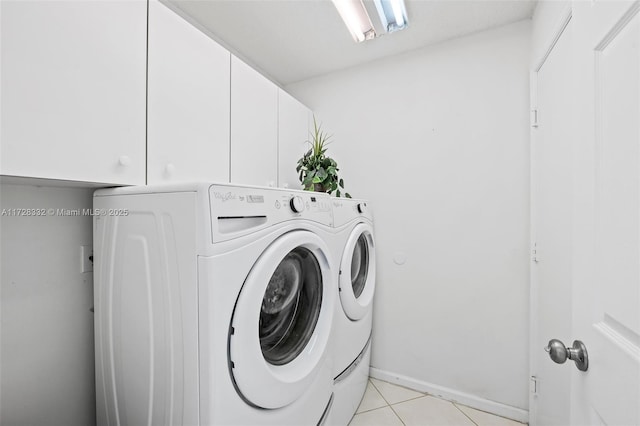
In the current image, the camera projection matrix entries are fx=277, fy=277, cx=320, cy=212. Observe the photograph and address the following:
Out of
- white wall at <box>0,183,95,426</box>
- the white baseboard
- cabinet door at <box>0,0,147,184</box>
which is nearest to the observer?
cabinet door at <box>0,0,147,184</box>

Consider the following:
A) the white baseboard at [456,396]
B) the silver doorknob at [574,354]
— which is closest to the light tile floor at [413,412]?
the white baseboard at [456,396]

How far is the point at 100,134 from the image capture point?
870mm

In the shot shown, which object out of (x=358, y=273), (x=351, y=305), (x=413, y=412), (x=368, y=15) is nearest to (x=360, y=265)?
(x=358, y=273)

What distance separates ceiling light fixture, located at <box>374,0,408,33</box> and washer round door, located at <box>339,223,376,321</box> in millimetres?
1183

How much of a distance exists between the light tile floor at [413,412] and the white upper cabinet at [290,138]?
4.82 feet

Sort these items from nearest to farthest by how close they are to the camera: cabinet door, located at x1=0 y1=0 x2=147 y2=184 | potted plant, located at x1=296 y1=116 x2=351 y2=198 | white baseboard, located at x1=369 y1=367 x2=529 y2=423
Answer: cabinet door, located at x1=0 y1=0 x2=147 y2=184 → white baseboard, located at x1=369 y1=367 x2=529 y2=423 → potted plant, located at x1=296 y1=116 x2=351 y2=198

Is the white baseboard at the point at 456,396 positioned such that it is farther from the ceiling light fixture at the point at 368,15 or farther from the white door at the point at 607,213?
the ceiling light fixture at the point at 368,15

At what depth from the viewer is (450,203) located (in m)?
1.79

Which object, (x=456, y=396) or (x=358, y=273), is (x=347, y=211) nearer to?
(x=358, y=273)

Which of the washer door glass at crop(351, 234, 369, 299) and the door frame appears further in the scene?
the washer door glass at crop(351, 234, 369, 299)

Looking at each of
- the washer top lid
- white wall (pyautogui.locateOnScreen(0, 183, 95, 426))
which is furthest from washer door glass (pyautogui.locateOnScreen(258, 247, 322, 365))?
white wall (pyautogui.locateOnScreen(0, 183, 95, 426))

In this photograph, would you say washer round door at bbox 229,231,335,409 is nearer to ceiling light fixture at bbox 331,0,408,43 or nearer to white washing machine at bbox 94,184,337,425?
white washing machine at bbox 94,184,337,425

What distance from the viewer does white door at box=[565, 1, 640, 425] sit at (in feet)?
1.55

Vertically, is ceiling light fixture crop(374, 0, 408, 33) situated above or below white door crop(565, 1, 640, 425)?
above
